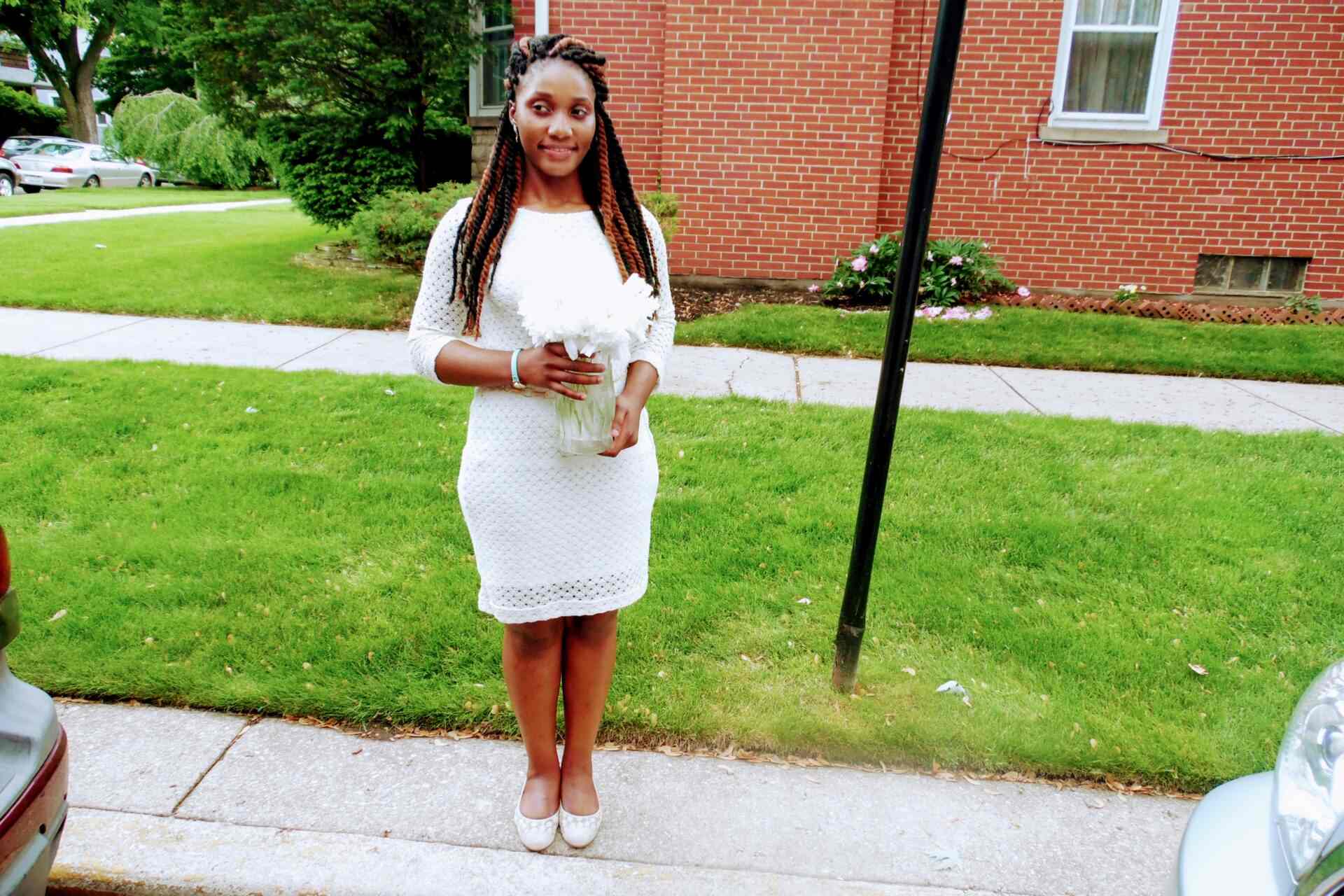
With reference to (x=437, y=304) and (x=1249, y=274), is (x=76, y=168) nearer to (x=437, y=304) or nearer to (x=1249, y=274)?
(x=1249, y=274)

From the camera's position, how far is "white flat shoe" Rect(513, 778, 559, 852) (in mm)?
2342

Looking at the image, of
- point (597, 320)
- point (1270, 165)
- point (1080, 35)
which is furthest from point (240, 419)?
point (1270, 165)

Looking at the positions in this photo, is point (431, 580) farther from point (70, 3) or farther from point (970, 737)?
point (70, 3)

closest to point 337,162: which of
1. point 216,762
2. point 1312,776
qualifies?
point 216,762

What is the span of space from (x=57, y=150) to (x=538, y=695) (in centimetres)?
2928

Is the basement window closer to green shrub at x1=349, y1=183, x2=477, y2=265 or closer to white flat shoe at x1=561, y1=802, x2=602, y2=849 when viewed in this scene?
green shrub at x1=349, y1=183, x2=477, y2=265

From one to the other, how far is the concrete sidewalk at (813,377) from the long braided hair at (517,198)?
358 centimetres

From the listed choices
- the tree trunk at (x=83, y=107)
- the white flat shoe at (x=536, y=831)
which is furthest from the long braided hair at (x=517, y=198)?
the tree trunk at (x=83, y=107)

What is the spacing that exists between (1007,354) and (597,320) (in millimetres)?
5712

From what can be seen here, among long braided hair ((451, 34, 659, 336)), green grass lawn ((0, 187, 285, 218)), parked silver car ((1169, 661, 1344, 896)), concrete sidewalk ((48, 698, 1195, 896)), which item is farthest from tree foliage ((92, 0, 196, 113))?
parked silver car ((1169, 661, 1344, 896))

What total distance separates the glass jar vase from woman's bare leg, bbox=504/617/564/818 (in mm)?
482

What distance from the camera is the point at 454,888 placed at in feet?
7.34

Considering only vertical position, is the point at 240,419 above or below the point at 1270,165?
below

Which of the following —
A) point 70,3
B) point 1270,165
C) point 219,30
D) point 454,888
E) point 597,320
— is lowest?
point 454,888
